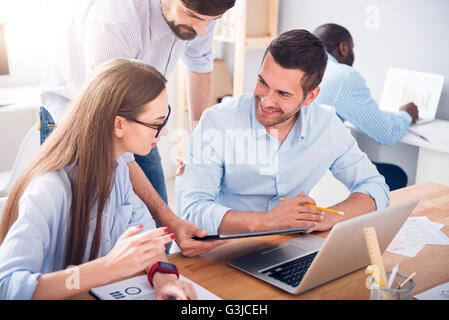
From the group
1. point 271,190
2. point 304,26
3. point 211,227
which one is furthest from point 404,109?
point 211,227

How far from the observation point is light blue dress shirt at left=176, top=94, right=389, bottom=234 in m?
1.62

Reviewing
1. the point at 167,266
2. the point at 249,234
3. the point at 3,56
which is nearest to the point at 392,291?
the point at 249,234

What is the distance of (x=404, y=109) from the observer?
9.46 feet

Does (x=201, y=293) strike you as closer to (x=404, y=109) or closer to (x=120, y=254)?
(x=120, y=254)

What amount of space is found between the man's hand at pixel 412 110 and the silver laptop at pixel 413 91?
41 millimetres

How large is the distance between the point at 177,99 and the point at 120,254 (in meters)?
3.21

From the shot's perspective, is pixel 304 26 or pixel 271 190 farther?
pixel 304 26

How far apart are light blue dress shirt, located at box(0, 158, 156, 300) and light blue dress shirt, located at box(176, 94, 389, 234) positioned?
21 centimetres

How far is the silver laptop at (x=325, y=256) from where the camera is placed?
41.0 inches

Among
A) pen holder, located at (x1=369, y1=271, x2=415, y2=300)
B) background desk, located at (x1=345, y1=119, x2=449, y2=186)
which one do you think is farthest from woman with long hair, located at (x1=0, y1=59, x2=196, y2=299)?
background desk, located at (x1=345, y1=119, x2=449, y2=186)

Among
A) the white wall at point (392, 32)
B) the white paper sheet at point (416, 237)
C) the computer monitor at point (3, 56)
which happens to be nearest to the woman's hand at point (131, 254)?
the white paper sheet at point (416, 237)

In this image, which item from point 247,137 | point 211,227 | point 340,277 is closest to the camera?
point 340,277

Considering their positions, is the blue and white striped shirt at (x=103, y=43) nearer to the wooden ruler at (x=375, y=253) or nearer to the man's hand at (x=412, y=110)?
the wooden ruler at (x=375, y=253)

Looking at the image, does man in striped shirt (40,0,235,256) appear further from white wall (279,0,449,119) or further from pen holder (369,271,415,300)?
white wall (279,0,449,119)
